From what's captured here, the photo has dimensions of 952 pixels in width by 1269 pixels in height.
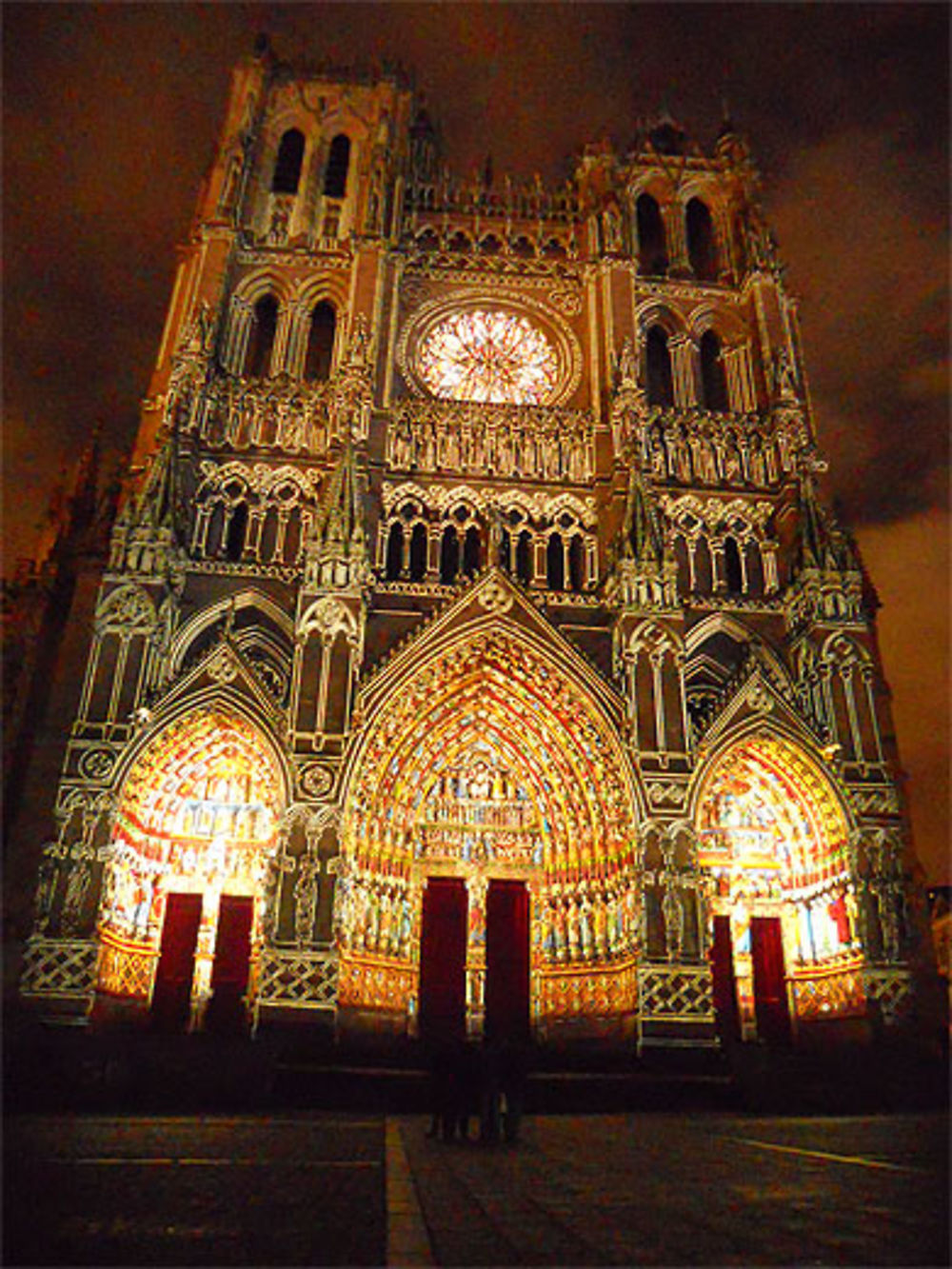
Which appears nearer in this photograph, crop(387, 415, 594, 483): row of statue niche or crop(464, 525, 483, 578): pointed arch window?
crop(464, 525, 483, 578): pointed arch window

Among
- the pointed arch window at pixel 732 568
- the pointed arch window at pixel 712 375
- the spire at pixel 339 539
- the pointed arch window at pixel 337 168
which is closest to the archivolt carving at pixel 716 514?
the pointed arch window at pixel 732 568

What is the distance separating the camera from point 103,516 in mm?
20844

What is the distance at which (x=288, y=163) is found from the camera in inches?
1009

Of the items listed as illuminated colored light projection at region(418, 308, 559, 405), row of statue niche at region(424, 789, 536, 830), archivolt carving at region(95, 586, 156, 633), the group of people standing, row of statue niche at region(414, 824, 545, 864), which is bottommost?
the group of people standing

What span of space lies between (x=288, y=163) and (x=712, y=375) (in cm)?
1399

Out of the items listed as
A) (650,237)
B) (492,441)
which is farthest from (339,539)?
(650,237)

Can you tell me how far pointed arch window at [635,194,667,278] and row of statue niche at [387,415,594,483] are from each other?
7414 millimetres

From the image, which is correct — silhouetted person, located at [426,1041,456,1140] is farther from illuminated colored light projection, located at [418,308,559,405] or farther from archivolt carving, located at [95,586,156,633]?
illuminated colored light projection, located at [418,308,559,405]

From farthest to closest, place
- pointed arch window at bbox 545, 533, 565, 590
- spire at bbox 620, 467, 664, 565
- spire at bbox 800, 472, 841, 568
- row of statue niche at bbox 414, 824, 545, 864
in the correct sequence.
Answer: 1. pointed arch window at bbox 545, 533, 565, 590
2. spire at bbox 800, 472, 841, 568
3. spire at bbox 620, 467, 664, 565
4. row of statue niche at bbox 414, 824, 545, 864

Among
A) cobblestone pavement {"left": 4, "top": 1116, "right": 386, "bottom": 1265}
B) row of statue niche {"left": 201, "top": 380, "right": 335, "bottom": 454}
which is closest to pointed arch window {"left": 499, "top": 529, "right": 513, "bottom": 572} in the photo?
row of statue niche {"left": 201, "top": 380, "right": 335, "bottom": 454}

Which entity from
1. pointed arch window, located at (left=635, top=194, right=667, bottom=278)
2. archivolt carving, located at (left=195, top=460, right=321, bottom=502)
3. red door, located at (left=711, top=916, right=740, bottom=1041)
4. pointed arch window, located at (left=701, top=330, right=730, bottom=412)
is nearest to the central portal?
red door, located at (left=711, top=916, right=740, bottom=1041)

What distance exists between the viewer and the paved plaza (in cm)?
311

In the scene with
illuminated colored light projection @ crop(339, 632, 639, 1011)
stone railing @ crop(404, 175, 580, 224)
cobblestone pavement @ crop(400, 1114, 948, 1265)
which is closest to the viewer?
cobblestone pavement @ crop(400, 1114, 948, 1265)

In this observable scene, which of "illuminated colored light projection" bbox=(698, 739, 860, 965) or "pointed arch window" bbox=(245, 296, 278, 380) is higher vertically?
"pointed arch window" bbox=(245, 296, 278, 380)
